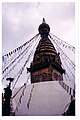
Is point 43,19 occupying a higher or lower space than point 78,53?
higher

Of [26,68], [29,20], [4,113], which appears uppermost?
[29,20]

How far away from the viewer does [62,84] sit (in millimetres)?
2424

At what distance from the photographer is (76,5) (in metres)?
2.32

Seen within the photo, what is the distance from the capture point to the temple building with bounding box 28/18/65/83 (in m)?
2.50

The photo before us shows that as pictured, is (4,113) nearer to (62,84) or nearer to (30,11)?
(62,84)

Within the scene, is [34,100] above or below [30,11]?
below

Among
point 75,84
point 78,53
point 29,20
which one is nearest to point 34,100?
point 75,84

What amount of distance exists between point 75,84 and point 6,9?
39.2 inches

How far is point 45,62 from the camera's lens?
9.20ft

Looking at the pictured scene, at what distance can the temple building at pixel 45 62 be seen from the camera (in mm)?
2500

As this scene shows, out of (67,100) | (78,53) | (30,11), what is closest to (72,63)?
(78,53)

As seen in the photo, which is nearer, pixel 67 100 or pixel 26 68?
pixel 67 100

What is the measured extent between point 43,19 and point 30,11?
159 mm

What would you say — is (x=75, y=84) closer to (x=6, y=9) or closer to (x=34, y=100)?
(x=34, y=100)
